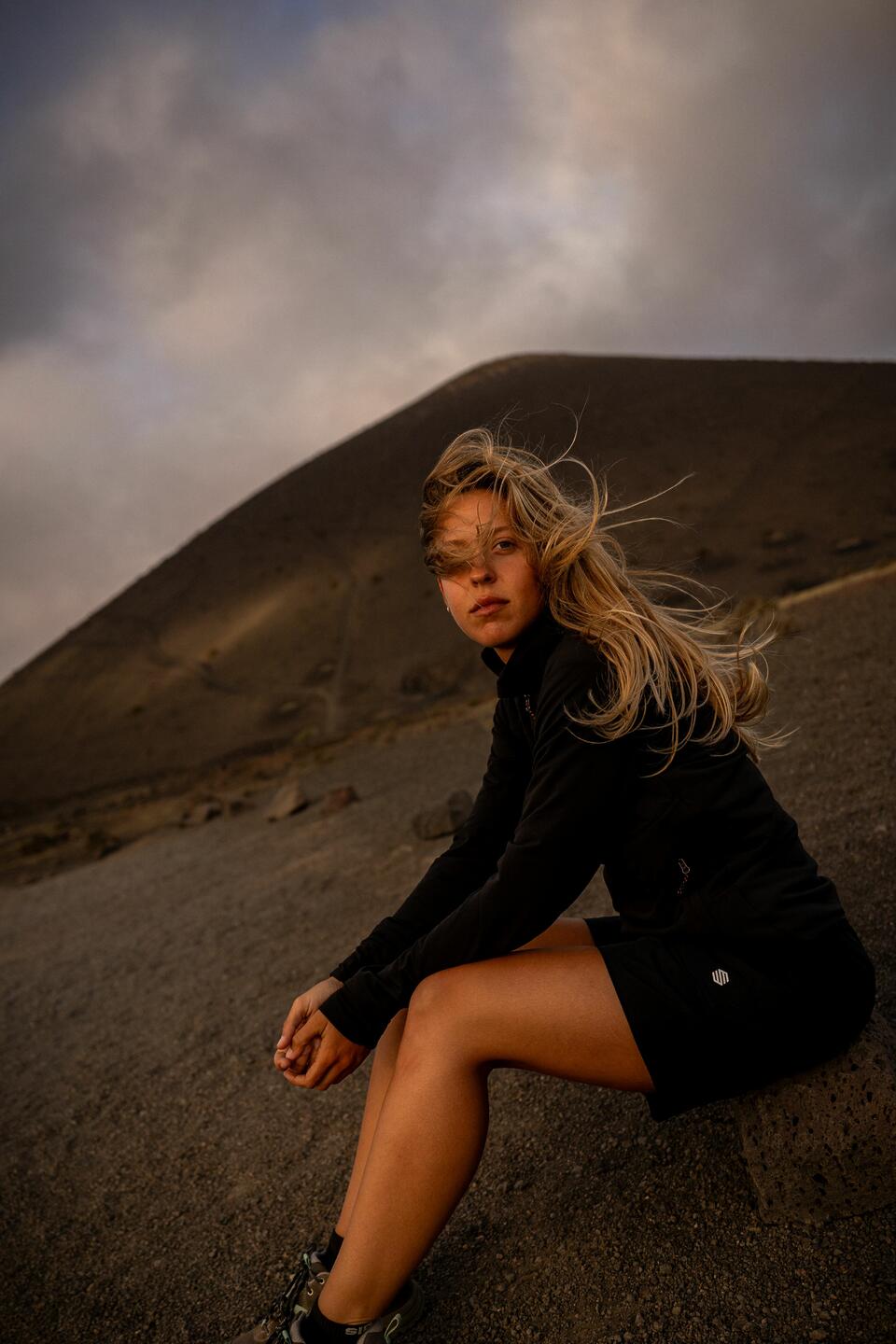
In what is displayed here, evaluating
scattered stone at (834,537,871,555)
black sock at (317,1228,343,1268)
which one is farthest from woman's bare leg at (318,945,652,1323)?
scattered stone at (834,537,871,555)

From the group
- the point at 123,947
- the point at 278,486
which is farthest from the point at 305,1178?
the point at 278,486

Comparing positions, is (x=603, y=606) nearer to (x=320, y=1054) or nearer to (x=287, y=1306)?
(x=320, y=1054)

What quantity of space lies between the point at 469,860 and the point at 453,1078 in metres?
0.68

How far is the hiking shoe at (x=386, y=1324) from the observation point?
67.8 inches

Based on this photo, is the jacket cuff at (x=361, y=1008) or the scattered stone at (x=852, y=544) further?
the scattered stone at (x=852, y=544)

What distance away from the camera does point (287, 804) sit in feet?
30.5

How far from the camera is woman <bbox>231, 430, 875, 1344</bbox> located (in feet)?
5.48

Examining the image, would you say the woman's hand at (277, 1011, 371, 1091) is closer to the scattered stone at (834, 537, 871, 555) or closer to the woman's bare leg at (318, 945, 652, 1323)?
the woman's bare leg at (318, 945, 652, 1323)

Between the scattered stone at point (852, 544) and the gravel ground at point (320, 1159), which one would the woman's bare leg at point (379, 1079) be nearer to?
the gravel ground at point (320, 1159)

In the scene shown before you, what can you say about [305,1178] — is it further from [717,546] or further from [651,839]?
[717,546]

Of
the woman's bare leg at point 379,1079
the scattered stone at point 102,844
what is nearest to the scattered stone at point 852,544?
the scattered stone at point 102,844

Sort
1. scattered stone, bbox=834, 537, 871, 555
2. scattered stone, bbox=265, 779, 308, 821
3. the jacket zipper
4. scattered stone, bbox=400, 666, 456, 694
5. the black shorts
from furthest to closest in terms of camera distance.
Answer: scattered stone, bbox=834, 537, 871, 555 < scattered stone, bbox=400, 666, 456, 694 < scattered stone, bbox=265, 779, 308, 821 < the jacket zipper < the black shorts

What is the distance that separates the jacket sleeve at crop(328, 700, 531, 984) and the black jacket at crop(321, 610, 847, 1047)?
26 centimetres

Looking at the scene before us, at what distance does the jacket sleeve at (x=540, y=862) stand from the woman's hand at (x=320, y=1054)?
4 cm
